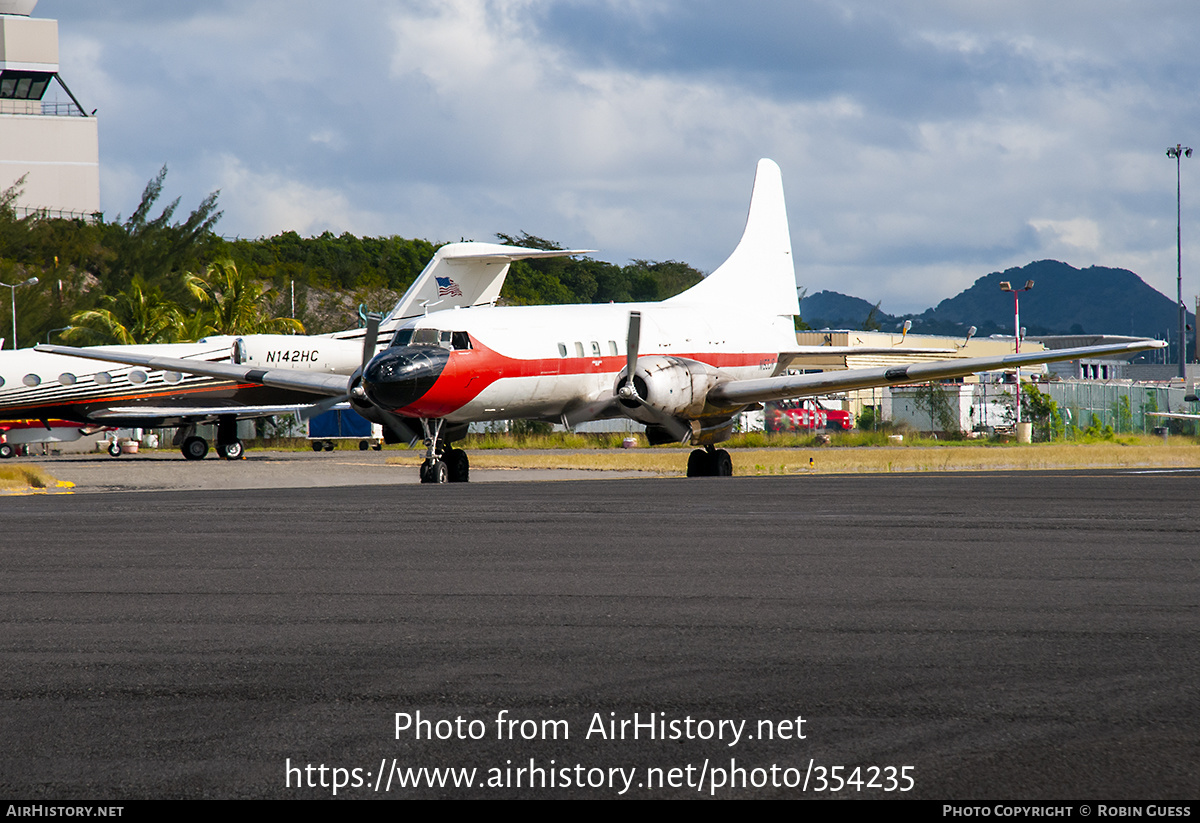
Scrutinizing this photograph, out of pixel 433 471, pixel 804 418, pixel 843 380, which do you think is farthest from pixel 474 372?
pixel 804 418

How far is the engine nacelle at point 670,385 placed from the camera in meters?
25.1

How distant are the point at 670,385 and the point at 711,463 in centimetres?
313

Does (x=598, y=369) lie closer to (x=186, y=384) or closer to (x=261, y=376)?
(x=261, y=376)

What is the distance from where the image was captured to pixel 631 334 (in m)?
25.4

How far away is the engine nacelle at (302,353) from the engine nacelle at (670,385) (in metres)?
15.5

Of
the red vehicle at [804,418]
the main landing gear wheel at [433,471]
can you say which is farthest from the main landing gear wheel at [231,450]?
the red vehicle at [804,418]

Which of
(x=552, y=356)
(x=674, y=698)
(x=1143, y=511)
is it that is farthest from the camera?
(x=552, y=356)

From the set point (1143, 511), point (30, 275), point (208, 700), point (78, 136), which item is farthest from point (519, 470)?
point (78, 136)

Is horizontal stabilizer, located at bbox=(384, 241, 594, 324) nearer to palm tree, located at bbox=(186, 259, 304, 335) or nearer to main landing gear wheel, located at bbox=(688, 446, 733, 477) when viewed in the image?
main landing gear wheel, located at bbox=(688, 446, 733, 477)

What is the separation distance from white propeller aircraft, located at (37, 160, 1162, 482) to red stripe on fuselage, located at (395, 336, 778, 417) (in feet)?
0.08

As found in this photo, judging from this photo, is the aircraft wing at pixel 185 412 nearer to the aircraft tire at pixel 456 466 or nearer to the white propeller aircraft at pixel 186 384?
the white propeller aircraft at pixel 186 384

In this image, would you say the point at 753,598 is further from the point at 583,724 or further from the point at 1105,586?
the point at 583,724

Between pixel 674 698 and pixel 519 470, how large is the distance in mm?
32214

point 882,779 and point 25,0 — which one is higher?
point 25,0
